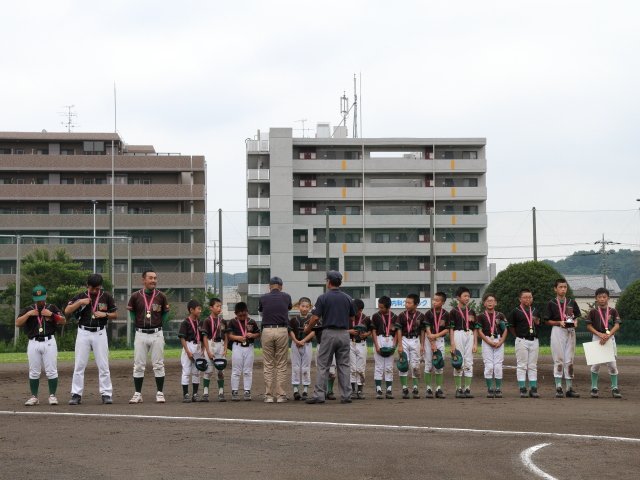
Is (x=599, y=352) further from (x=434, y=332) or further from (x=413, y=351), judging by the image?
(x=413, y=351)

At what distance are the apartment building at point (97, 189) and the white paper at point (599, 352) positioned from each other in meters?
48.7

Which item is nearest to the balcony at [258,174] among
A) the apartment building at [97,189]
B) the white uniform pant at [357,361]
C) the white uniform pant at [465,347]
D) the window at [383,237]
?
the apartment building at [97,189]

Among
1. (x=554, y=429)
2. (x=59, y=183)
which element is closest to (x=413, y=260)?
(x=59, y=183)

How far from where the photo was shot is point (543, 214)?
1801 inches

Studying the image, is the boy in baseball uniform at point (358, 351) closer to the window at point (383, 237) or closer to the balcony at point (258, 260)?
the balcony at point (258, 260)

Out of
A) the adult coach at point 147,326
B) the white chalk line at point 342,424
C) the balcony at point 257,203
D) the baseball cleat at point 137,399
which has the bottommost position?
the baseball cleat at point 137,399

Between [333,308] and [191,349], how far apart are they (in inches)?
113

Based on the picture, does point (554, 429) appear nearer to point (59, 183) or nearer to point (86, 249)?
point (86, 249)

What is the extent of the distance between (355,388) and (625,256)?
42.0m

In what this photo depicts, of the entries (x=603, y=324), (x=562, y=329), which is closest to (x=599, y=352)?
(x=603, y=324)

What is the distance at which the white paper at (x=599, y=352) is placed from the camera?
1373 cm

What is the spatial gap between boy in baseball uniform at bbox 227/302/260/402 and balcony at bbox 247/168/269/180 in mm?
55051

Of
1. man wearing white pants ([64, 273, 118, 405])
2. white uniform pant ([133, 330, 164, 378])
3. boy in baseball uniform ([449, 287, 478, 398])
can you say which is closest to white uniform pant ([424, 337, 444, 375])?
boy in baseball uniform ([449, 287, 478, 398])

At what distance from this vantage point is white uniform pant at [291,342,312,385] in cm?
1374
